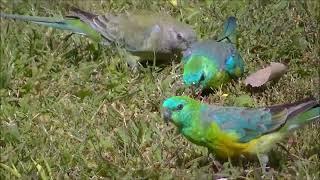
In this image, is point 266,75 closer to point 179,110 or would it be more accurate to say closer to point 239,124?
point 239,124

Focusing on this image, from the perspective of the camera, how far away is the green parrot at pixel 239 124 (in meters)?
3.60

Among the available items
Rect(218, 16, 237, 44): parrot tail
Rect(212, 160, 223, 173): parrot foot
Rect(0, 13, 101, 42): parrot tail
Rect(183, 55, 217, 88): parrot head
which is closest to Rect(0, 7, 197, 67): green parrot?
Rect(0, 13, 101, 42): parrot tail

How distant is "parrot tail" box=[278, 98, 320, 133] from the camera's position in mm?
3561

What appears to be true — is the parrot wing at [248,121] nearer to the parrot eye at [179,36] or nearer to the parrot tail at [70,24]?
the parrot eye at [179,36]

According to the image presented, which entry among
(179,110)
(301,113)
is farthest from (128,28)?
(301,113)

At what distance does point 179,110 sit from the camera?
11.9 ft

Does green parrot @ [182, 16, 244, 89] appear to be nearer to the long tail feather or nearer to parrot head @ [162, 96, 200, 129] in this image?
parrot head @ [162, 96, 200, 129]

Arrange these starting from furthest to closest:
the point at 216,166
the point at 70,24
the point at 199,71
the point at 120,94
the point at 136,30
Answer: the point at 70,24 → the point at 136,30 → the point at 120,94 → the point at 199,71 → the point at 216,166

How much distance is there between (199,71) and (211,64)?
0.35 ft

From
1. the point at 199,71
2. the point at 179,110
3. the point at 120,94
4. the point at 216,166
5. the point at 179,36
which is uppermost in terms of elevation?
the point at 179,36

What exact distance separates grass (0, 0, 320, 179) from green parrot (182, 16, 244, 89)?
0.09 meters

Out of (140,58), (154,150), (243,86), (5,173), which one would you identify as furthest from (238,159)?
(140,58)

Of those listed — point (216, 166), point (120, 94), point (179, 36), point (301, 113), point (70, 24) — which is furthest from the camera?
point (70, 24)

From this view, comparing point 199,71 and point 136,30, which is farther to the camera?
point 136,30
